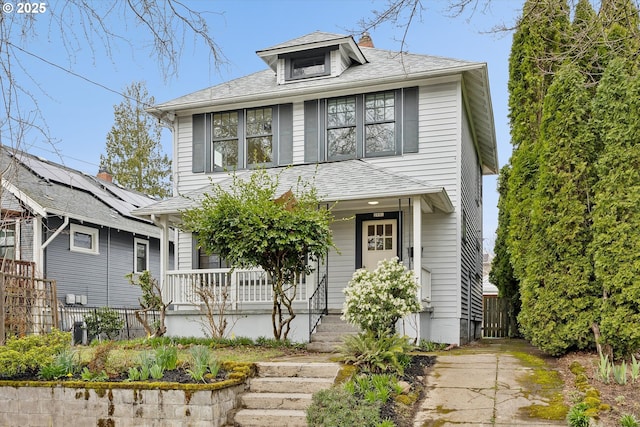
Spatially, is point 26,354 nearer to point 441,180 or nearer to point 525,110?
point 441,180

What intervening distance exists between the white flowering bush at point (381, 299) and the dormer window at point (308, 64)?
20.9ft

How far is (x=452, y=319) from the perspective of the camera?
471 inches

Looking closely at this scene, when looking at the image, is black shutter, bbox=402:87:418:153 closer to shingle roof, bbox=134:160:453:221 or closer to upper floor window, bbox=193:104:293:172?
shingle roof, bbox=134:160:453:221

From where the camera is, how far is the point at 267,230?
32.3ft

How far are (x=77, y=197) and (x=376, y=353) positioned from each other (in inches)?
503

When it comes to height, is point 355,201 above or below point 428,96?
below

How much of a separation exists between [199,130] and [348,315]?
292 inches

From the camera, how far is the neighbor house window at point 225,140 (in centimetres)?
1374

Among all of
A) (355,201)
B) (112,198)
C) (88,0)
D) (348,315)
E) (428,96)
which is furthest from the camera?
(112,198)

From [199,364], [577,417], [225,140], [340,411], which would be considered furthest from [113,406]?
[225,140]

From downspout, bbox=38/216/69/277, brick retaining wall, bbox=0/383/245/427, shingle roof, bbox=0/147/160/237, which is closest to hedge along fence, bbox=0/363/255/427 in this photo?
brick retaining wall, bbox=0/383/245/427

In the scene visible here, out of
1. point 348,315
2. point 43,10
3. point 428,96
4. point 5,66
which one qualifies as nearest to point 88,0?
point 43,10

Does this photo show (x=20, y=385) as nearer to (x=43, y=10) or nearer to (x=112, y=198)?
(x=43, y=10)

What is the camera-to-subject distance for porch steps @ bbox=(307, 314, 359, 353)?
10.2 m
